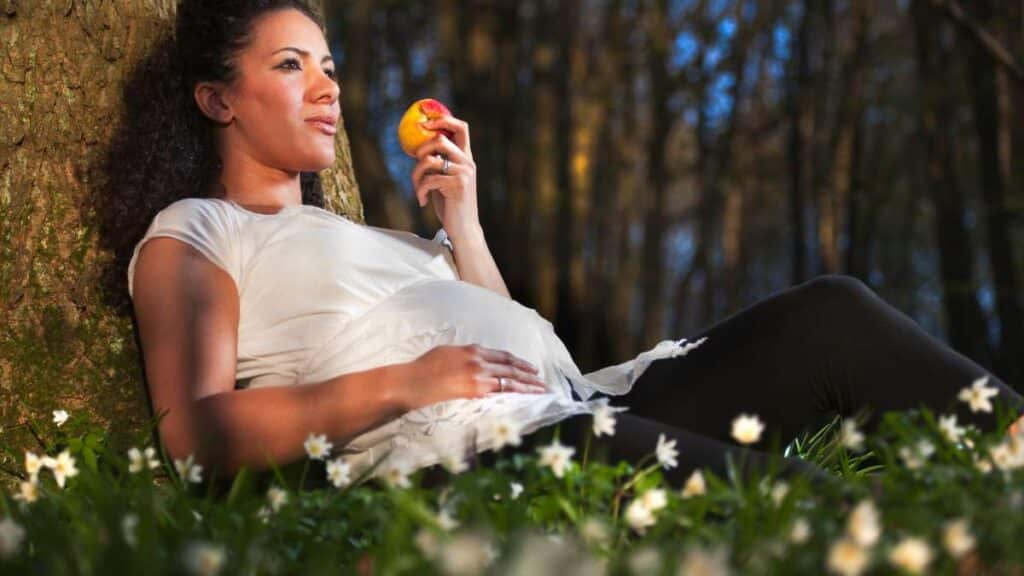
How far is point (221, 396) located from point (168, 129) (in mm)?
943

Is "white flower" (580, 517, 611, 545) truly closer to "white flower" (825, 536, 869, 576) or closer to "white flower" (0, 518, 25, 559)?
"white flower" (825, 536, 869, 576)

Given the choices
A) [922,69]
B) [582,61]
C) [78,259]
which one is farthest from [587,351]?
[78,259]

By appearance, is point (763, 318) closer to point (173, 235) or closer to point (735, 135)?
point (173, 235)

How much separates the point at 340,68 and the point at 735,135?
457 cm

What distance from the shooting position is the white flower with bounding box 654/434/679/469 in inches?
94.3

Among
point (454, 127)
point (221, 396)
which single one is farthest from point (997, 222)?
point (221, 396)

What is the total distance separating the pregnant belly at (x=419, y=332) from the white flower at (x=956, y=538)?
118 centimetres

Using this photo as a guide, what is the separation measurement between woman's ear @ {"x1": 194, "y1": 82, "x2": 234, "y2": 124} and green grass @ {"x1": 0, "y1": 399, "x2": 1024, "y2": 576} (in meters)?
0.99

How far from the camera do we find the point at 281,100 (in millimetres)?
3240

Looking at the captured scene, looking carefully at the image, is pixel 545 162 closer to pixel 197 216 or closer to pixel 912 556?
pixel 197 216

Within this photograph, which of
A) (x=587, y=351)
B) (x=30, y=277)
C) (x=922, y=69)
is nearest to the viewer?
(x=30, y=277)

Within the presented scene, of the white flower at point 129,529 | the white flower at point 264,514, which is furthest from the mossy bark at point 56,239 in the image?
the white flower at point 129,529

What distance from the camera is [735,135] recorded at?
14.9 m

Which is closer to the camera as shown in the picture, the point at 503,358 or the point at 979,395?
the point at 979,395
